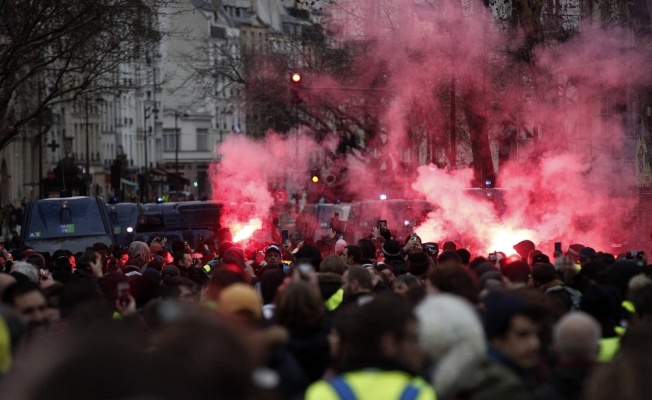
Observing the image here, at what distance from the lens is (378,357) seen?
19.1 feet

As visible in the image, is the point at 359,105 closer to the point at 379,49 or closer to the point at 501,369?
the point at 379,49

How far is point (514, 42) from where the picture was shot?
31938mm

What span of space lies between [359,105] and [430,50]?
15052mm

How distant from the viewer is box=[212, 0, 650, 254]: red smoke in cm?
2712

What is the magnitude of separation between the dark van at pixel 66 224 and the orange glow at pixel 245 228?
8.15 feet

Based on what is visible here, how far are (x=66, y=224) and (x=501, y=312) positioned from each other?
23887 millimetres

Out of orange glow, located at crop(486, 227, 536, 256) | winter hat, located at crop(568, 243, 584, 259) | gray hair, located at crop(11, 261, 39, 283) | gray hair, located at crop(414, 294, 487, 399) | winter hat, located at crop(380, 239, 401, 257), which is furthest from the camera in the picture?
orange glow, located at crop(486, 227, 536, 256)

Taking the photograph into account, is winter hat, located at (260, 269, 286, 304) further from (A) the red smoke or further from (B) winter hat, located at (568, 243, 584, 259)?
(A) the red smoke

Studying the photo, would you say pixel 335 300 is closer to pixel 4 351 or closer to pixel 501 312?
pixel 501 312

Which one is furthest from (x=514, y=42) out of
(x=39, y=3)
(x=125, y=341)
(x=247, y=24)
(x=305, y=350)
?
(x=247, y=24)

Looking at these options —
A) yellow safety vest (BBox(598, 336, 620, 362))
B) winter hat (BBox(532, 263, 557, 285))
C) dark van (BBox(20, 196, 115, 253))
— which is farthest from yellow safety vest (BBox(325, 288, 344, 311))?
dark van (BBox(20, 196, 115, 253))

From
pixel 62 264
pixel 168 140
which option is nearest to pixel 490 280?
pixel 62 264

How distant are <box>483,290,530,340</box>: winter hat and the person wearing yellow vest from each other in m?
0.51

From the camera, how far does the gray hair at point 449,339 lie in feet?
20.0
